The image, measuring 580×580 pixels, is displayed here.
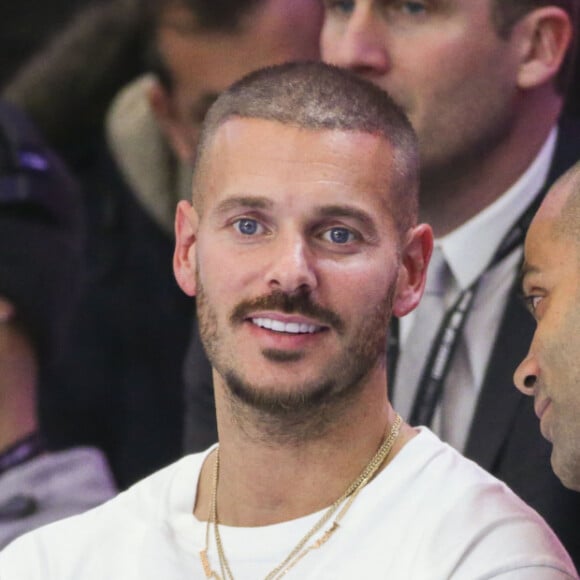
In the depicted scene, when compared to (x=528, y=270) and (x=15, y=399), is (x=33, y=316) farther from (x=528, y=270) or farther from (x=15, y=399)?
(x=528, y=270)

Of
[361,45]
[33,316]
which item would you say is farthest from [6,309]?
[361,45]

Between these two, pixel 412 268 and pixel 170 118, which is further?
pixel 170 118

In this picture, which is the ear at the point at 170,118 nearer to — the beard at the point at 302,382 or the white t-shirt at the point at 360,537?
the white t-shirt at the point at 360,537

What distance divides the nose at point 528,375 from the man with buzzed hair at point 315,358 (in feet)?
0.45

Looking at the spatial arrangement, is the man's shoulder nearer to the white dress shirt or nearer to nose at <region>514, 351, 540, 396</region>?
nose at <region>514, 351, 540, 396</region>

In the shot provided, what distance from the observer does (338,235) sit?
86.7 inches

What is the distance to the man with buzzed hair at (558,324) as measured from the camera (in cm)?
214

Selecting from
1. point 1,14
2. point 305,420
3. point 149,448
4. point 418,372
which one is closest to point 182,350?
point 149,448

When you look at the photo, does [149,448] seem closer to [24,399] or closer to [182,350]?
[182,350]

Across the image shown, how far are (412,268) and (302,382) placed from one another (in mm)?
267

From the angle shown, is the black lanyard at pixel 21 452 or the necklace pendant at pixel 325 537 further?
the black lanyard at pixel 21 452

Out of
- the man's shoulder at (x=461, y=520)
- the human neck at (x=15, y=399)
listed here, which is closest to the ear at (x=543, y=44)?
the man's shoulder at (x=461, y=520)

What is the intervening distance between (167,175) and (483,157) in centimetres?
115

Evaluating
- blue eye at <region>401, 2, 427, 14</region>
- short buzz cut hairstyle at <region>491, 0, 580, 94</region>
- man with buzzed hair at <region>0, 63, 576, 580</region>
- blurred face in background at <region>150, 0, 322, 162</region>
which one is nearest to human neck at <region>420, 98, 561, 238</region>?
short buzz cut hairstyle at <region>491, 0, 580, 94</region>
